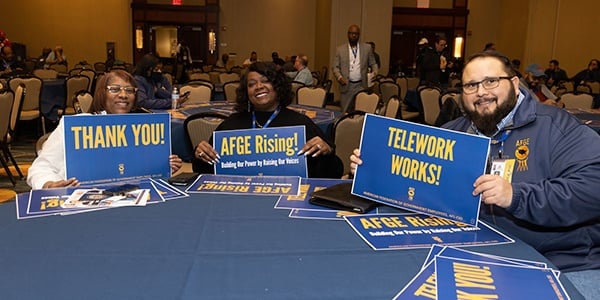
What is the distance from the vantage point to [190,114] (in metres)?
4.88

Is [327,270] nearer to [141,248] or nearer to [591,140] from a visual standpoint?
[141,248]

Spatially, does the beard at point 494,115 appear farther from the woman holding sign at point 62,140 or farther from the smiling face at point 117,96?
the smiling face at point 117,96

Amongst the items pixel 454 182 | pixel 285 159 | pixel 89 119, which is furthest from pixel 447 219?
pixel 89 119

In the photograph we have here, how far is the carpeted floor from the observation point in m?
5.07

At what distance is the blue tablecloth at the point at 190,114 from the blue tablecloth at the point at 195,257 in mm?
2095

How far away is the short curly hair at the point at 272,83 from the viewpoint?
305 centimetres

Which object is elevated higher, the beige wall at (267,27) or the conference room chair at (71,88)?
the beige wall at (267,27)

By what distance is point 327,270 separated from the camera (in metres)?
1.38

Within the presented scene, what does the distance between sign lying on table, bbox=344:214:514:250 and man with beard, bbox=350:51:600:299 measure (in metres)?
0.12

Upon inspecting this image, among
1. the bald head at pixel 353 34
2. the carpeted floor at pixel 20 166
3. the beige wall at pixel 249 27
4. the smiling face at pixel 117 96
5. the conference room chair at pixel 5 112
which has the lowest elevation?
the carpeted floor at pixel 20 166

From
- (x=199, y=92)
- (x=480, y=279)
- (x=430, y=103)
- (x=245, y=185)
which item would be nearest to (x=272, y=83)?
(x=245, y=185)

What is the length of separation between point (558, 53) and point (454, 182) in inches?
566

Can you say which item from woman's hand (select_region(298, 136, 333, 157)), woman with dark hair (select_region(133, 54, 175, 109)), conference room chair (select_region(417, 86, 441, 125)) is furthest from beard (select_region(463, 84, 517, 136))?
conference room chair (select_region(417, 86, 441, 125))

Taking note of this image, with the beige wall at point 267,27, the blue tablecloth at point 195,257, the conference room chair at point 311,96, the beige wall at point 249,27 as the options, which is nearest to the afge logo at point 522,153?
the blue tablecloth at point 195,257
